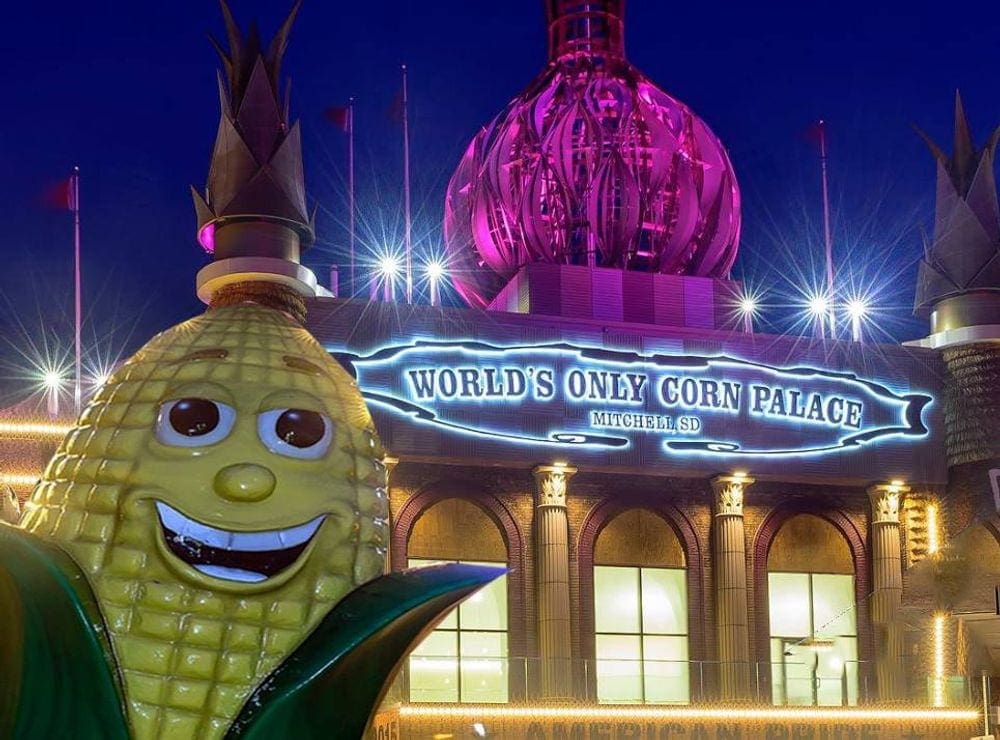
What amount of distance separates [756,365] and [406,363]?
7.96 meters

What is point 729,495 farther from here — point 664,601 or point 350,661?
point 350,661

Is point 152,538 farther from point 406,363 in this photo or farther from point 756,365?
point 756,365

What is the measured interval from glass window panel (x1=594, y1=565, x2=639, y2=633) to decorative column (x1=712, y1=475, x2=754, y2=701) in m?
1.88

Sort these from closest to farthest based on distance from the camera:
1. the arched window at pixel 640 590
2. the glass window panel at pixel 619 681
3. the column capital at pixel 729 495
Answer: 1. the glass window panel at pixel 619 681
2. the column capital at pixel 729 495
3. the arched window at pixel 640 590

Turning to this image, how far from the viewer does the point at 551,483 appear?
113 feet

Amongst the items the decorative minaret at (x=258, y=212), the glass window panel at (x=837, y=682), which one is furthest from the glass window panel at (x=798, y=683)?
the decorative minaret at (x=258, y=212)

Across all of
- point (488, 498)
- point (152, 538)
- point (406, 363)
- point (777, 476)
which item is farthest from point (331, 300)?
point (152, 538)

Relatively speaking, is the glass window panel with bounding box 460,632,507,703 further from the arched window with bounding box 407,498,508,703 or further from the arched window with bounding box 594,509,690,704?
the arched window with bounding box 594,509,690,704

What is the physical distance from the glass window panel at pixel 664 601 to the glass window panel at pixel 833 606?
10.9 ft

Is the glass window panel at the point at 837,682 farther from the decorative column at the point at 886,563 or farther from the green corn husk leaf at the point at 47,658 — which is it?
the green corn husk leaf at the point at 47,658

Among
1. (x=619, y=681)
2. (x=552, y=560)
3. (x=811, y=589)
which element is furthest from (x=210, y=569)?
(x=811, y=589)

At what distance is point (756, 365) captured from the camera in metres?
35.9

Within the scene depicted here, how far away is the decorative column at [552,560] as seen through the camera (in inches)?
1331

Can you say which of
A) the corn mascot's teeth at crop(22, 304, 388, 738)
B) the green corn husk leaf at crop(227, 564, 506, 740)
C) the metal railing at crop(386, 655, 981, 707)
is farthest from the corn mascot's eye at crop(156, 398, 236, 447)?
the metal railing at crop(386, 655, 981, 707)
